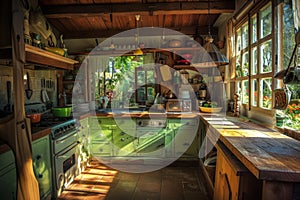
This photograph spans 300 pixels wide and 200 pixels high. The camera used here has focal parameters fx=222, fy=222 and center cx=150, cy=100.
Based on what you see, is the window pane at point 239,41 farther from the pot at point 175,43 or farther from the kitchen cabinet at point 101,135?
the kitchen cabinet at point 101,135

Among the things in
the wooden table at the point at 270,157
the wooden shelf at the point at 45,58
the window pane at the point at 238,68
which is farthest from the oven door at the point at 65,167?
the window pane at the point at 238,68

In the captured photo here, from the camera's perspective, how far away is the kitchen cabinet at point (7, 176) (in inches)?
62.9

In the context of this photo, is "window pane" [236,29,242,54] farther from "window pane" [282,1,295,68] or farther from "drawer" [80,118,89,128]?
"drawer" [80,118,89,128]

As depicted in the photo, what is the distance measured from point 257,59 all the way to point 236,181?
5.00 ft

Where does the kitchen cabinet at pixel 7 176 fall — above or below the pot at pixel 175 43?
below

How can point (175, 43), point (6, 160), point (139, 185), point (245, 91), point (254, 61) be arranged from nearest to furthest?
point (6, 160) → point (254, 61) → point (139, 185) → point (245, 91) → point (175, 43)

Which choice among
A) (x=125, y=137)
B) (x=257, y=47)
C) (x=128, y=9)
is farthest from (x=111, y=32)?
(x=257, y=47)

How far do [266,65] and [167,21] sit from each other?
204 cm

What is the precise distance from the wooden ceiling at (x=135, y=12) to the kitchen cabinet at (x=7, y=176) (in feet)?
7.75

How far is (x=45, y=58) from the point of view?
263 centimetres

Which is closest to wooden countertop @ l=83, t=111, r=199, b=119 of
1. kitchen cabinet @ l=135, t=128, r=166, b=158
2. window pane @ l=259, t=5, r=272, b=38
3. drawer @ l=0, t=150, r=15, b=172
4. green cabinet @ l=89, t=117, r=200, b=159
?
green cabinet @ l=89, t=117, r=200, b=159

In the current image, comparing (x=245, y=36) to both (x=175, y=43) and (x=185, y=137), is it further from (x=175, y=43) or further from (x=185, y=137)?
(x=185, y=137)

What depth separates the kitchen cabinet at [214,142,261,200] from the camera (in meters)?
1.40

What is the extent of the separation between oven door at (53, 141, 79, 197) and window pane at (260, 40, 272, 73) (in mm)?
2404
